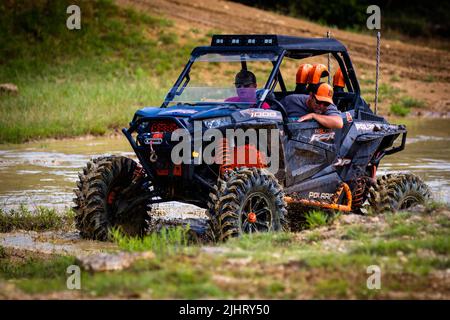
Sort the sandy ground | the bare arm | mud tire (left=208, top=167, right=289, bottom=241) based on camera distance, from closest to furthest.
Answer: mud tire (left=208, top=167, right=289, bottom=241), the bare arm, the sandy ground

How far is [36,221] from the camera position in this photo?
500 inches

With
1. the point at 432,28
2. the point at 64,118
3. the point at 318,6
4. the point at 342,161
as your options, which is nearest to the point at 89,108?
the point at 64,118

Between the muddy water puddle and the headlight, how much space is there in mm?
3265

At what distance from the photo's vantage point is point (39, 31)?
112 ft

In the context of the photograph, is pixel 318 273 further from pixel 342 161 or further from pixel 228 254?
pixel 342 161

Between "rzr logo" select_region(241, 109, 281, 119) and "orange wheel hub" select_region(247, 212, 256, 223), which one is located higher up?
"rzr logo" select_region(241, 109, 281, 119)

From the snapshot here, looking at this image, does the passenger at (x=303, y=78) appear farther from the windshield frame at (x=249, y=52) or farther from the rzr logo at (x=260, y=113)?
the rzr logo at (x=260, y=113)

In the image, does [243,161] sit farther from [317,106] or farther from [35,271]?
[35,271]

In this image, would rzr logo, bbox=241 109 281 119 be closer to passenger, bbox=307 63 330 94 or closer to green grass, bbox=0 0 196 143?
passenger, bbox=307 63 330 94

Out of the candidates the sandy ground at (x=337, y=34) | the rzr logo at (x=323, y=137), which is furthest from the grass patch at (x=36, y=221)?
the sandy ground at (x=337, y=34)

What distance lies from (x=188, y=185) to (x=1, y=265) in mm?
2062

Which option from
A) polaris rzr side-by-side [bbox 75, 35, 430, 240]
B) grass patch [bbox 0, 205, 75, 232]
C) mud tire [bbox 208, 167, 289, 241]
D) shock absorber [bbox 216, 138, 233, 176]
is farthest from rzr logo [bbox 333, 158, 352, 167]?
grass patch [bbox 0, 205, 75, 232]

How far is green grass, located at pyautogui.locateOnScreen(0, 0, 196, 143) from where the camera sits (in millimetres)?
23484

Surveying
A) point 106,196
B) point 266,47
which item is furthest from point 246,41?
point 106,196
